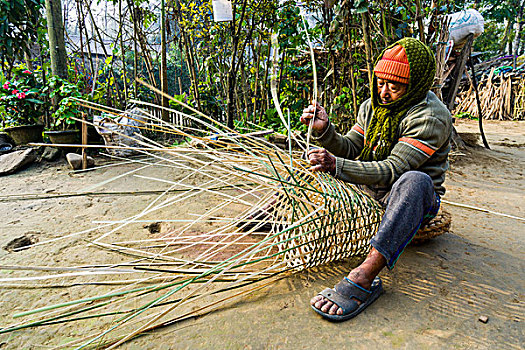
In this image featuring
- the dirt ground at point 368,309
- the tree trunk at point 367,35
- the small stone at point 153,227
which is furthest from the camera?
the tree trunk at point 367,35

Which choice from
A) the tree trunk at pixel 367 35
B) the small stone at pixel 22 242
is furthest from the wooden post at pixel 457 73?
the small stone at pixel 22 242

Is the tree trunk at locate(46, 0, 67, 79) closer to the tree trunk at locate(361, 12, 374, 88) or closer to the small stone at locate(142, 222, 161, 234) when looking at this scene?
the small stone at locate(142, 222, 161, 234)

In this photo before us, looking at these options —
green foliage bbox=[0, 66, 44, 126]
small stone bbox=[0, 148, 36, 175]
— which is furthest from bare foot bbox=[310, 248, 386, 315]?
green foliage bbox=[0, 66, 44, 126]

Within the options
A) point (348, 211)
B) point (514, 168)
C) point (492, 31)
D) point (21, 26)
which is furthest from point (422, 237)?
point (492, 31)

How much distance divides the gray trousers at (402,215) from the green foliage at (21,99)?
3.93 metres

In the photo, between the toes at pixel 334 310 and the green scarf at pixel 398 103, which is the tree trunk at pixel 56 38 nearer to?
the green scarf at pixel 398 103

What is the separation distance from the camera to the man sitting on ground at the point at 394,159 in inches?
39.8

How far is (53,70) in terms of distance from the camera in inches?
140

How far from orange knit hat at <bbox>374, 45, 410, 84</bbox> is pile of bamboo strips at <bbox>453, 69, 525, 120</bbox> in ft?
30.4

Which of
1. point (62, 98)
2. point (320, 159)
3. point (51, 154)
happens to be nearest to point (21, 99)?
point (62, 98)

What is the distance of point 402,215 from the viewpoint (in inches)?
39.9

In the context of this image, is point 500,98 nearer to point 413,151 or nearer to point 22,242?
point 413,151

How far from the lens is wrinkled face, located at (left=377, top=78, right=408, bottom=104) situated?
47.9 inches

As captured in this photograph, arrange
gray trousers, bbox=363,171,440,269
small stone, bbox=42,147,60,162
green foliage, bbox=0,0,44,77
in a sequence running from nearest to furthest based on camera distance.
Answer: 1. gray trousers, bbox=363,171,440,269
2. small stone, bbox=42,147,60,162
3. green foliage, bbox=0,0,44,77
